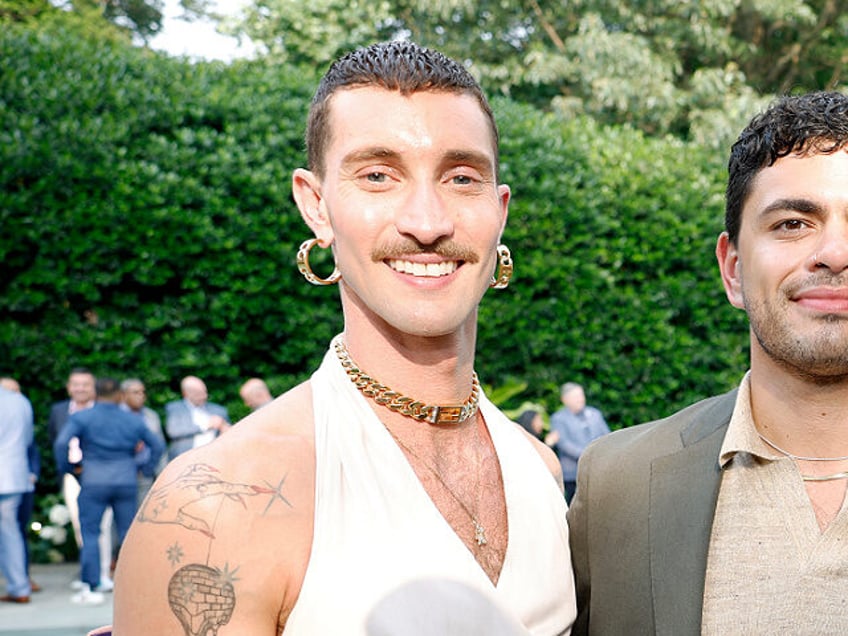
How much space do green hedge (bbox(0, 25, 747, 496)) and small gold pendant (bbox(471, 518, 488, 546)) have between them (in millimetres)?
8255

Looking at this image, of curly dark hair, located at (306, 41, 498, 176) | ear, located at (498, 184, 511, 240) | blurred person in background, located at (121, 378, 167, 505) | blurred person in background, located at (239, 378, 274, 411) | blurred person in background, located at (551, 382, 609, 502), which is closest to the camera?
curly dark hair, located at (306, 41, 498, 176)

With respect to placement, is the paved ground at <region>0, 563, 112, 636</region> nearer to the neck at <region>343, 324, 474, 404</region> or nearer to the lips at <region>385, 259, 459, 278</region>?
the neck at <region>343, 324, 474, 404</region>

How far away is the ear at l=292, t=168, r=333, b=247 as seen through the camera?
2.67 metres

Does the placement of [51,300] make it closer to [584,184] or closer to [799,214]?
[584,184]

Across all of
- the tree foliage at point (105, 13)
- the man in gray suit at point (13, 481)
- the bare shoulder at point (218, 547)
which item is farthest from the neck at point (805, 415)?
the tree foliage at point (105, 13)

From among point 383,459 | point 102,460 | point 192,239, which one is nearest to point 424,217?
point 383,459

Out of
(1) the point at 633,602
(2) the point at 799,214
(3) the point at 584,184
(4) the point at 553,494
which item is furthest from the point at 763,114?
(3) the point at 584,184

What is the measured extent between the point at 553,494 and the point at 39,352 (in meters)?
8.53

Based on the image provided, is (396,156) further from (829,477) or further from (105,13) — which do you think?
(105,13)

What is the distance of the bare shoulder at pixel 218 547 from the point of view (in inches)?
84.2

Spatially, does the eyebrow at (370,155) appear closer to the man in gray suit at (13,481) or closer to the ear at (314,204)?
the ear at (314,204)

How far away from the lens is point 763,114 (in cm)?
302

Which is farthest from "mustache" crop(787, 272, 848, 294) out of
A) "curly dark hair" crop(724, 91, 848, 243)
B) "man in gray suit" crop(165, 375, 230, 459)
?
"man in gray suit" crop(165, 375, 230, 459)

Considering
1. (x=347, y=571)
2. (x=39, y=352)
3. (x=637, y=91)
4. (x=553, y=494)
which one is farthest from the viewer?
(x=637, y=91)
